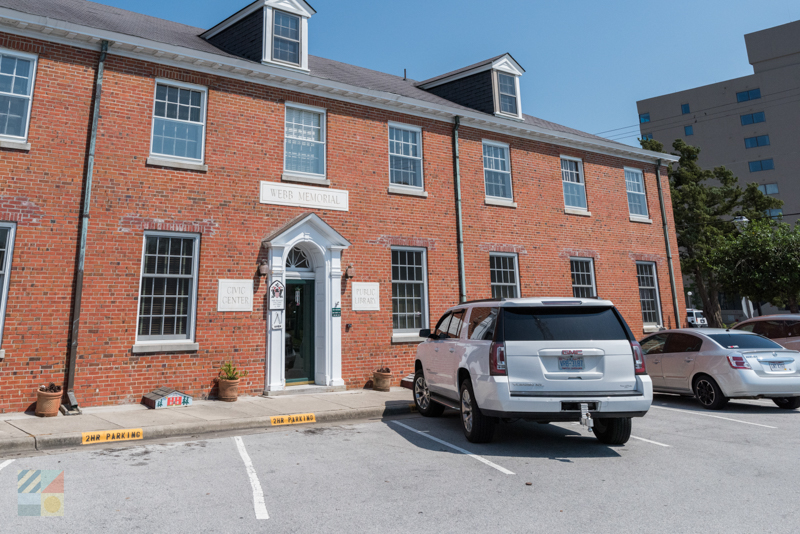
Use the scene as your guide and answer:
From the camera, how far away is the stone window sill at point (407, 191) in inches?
532

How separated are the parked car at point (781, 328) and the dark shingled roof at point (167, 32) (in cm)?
774

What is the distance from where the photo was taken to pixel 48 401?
27.9 feet

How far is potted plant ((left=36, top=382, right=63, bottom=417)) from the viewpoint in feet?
27.9

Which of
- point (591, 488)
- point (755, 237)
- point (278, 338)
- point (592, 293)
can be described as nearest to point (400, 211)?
point (278, 338)

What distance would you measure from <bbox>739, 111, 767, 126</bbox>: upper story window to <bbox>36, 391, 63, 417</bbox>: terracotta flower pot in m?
67.3

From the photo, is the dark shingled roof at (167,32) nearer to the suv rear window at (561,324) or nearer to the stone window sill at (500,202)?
the stone window sill at (500,202)

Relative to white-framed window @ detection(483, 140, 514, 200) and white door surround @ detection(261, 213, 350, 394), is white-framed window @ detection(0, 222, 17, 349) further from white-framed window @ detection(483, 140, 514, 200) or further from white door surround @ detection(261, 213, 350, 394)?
white-framed window @ detection(483, 140, 514, 200)

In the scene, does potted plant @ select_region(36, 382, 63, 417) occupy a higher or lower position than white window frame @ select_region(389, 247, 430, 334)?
lower

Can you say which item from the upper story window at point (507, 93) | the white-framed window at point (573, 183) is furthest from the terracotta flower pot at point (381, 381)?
the upper story window at point (507, 93)

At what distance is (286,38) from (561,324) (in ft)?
33.6

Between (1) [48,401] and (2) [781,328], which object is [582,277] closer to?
(2) [781,328]

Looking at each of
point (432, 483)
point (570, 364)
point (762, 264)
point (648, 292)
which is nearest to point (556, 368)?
point (570, 364)

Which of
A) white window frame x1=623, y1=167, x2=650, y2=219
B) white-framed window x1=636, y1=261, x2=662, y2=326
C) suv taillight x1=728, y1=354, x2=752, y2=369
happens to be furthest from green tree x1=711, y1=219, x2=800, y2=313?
suv taillight x1=728, y1=354, x2=752, y2=369

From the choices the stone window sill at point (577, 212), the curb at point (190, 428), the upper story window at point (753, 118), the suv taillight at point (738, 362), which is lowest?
the curb at point (190, 428)
